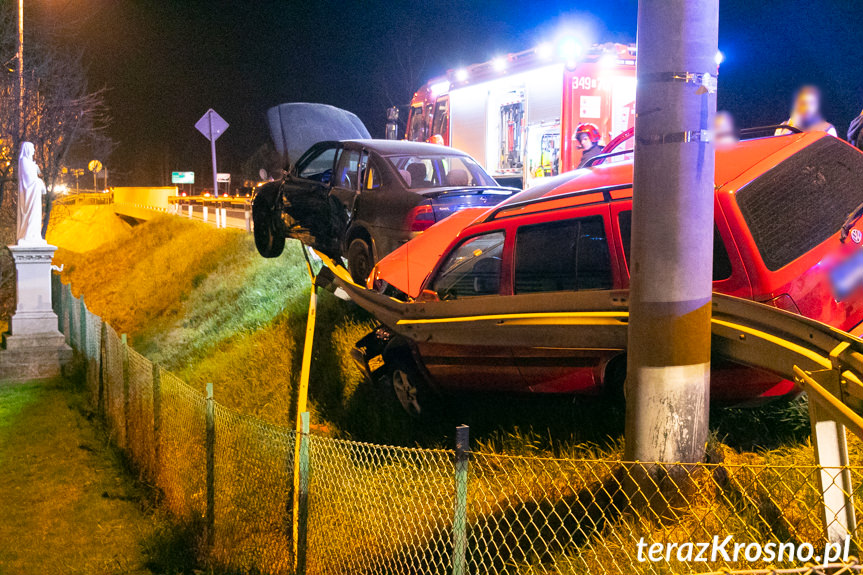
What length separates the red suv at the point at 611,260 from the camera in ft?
13.2

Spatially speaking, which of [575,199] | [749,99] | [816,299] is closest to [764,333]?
[816,299]

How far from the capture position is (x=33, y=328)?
15.2 meters

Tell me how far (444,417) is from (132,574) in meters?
2.67

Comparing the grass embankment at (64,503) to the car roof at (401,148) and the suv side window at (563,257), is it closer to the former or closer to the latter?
the suv side window at (563,257)

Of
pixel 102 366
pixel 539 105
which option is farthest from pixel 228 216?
pixel 102 366

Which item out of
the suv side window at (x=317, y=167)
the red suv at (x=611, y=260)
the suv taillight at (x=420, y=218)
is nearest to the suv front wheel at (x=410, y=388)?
the red suv at (x=611, y=260)

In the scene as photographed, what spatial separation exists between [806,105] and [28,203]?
1420 centimetres

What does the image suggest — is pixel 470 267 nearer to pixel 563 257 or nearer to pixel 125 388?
pixel 563 257

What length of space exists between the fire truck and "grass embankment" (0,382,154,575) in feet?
25.1

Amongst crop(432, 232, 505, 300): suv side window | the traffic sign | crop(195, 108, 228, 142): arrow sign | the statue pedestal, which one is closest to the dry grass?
the statue pedestal

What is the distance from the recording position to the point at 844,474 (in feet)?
10.5

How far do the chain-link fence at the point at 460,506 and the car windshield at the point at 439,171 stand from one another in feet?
10.8

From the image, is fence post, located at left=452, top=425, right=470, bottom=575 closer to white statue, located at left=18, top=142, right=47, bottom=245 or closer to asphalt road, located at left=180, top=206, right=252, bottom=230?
white statue, located at left=18, top=142, right=47, bottom=245

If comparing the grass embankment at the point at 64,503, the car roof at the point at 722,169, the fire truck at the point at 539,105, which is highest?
the fire truck at the point at 539,105
